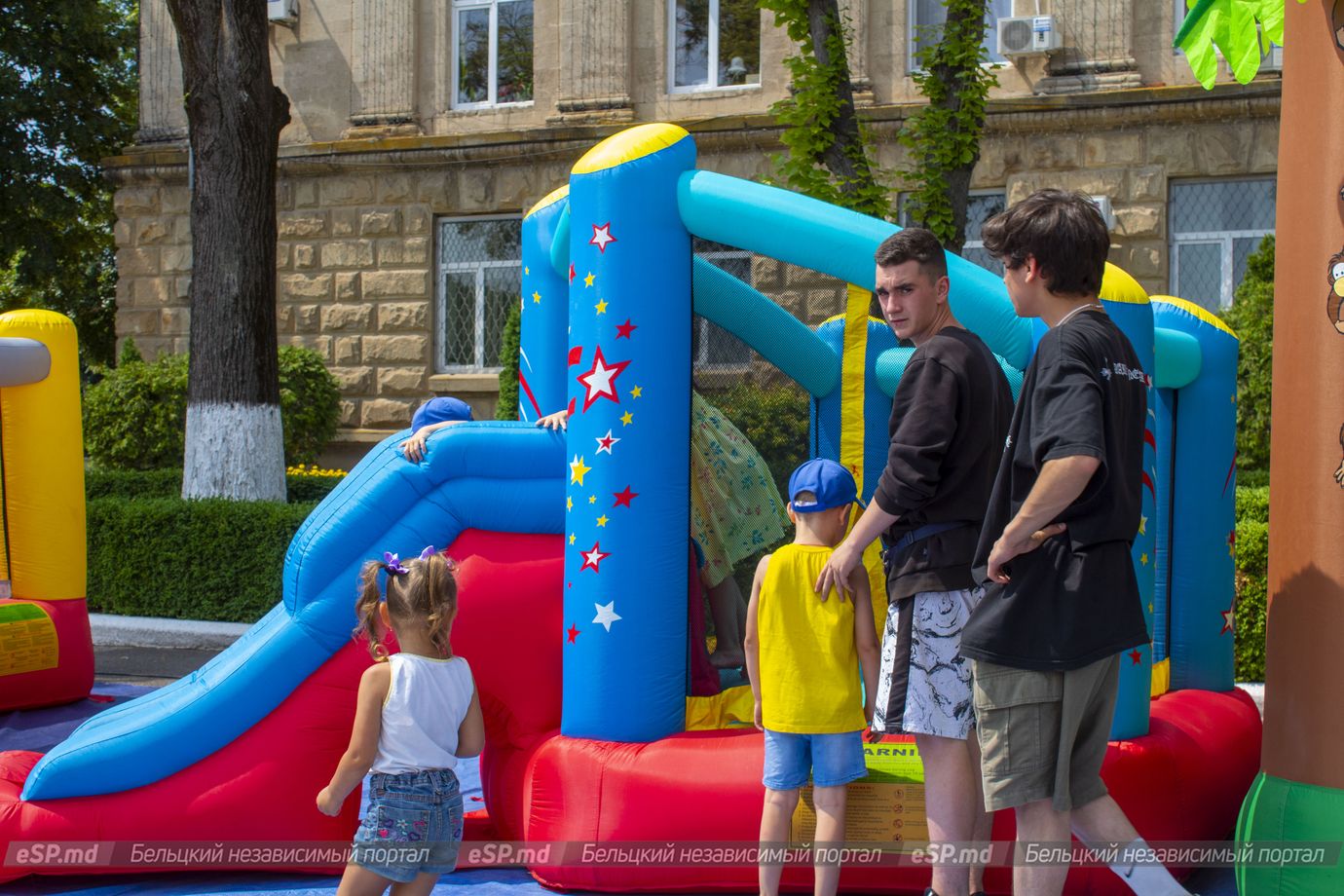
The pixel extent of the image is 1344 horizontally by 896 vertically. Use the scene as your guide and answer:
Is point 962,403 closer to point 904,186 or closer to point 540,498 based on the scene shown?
point 540,498

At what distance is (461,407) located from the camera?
5035mm

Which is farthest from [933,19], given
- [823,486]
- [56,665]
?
[823,486]

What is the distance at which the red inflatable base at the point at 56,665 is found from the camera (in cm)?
688

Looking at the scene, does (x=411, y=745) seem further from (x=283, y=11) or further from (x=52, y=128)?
(x=52, y=128)

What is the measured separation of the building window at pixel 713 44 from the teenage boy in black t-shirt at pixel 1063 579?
1169 cm

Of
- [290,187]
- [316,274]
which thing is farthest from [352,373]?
[290,187]

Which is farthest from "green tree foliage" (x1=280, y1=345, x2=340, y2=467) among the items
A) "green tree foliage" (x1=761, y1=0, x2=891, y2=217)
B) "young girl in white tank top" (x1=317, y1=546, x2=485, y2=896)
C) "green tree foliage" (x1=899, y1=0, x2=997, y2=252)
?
"young girl in white tank top" (x1=317, y1=546, x2=485, y2=896)

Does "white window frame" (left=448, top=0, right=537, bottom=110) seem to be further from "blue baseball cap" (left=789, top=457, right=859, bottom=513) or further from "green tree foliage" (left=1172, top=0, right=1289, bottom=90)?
"blue baseball cap" (left=789, top=457, right=859, bottom=513)

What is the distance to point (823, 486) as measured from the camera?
3.63 m

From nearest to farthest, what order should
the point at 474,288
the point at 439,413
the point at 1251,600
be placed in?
the point at 439,413 → the point at 1251,600 → the point at 474,288

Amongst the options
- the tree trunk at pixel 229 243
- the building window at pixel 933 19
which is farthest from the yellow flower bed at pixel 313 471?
the building window at pixel 933 19

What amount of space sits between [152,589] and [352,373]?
526 cm

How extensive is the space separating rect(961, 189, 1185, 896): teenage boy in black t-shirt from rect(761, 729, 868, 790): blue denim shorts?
2.09 feet

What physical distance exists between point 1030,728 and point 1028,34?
1106cm
